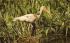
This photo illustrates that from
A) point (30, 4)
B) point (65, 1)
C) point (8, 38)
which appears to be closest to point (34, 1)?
point (30, 4)

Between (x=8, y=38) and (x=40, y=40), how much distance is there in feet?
2.12

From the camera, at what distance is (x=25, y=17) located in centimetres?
737

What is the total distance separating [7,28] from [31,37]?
538 millimetres

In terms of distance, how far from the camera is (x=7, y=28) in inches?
295

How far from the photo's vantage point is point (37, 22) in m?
7.68

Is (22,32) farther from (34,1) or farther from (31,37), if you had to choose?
(34,1)

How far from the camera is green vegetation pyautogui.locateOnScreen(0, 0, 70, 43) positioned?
24.3ft

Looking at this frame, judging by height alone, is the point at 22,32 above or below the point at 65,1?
below

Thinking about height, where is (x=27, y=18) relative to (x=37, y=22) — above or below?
above

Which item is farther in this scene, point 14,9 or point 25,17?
point 14,9

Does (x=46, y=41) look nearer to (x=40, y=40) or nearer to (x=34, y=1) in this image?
(x=40, y=40)

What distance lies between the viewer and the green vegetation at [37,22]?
7.40 metres

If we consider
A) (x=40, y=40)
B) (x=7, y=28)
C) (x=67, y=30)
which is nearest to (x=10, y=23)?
(x=7, y=28)

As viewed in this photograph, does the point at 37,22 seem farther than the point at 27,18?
Yes
